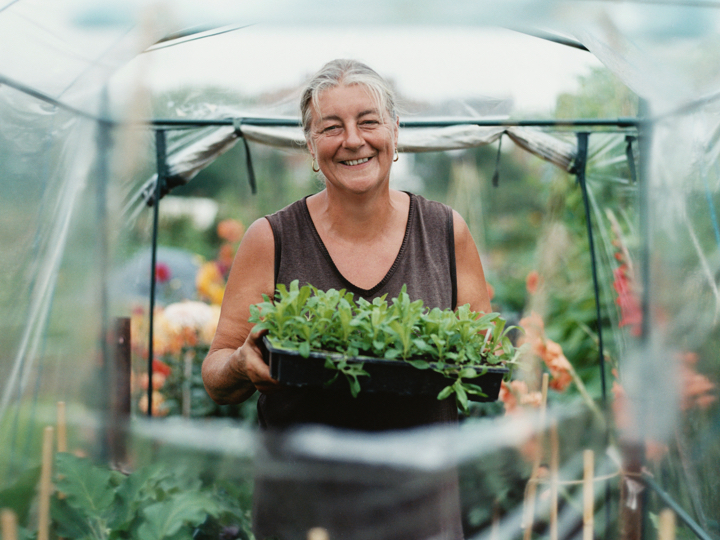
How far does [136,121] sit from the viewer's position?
A: 172cm

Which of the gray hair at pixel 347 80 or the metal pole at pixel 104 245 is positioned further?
the metal pole at pixel 104 245

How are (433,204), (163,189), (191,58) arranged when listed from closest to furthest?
(433,204) → (191,58) → (163,189)

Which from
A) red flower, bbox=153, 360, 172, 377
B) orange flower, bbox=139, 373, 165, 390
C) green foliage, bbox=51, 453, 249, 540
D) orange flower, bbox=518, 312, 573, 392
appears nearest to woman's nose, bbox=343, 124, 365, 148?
green foliage, bbox=51, 453, 249, 540

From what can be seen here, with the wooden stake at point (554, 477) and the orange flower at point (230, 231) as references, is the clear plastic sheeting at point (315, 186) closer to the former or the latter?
the wooden stake at point (554, 477)

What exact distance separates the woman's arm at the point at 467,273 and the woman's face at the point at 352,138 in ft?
0.85

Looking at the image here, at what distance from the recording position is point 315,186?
1728mm

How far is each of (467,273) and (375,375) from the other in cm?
46

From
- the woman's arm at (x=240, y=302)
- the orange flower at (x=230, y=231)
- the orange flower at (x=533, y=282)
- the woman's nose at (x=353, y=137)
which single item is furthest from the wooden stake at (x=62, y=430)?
the orange flower at (x=230, y=231)

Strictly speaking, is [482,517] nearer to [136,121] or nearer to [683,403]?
[683,403]

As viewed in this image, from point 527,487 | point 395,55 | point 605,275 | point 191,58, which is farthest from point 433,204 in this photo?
point 605,275

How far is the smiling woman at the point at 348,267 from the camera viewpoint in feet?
3.67

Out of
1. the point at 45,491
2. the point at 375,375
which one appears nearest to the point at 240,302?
the point at 375,375

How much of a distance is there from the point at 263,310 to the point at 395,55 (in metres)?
0.93

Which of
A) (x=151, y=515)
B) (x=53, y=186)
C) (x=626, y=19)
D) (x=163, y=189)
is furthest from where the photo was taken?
(x=163, y=189)
